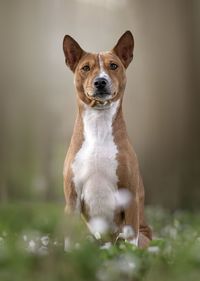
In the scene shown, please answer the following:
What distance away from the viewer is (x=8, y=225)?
4.03 m

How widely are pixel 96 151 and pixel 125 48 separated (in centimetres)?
83

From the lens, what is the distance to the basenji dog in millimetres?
5059

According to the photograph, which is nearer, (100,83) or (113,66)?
(100,83)

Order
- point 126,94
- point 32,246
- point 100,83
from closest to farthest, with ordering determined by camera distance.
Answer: point 32,246
point 100,83
point 126,94

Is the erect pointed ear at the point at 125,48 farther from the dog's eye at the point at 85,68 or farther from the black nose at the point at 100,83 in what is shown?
the black nose at the point at 100,83

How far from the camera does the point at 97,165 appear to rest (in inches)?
200

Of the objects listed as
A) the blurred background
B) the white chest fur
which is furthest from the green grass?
the blurred background

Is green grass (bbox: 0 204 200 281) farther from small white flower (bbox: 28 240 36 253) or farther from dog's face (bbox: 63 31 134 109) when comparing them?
dog's face (bbox: 63 31 134 109)

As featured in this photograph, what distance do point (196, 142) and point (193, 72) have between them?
3.59 ft

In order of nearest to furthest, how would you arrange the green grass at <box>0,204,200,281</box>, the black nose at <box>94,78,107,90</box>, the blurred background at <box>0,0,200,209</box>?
1. the green grass at <box>0,204,200,281</box>
2. the black nose at <box>94,78,107,90</box>
3. the blurred background at <box>0,0,200,209</box>

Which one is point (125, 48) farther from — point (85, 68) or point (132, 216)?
point (132, 216)

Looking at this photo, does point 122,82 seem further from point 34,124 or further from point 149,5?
point 34,124

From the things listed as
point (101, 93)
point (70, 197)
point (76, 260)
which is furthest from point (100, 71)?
point (76, 260)

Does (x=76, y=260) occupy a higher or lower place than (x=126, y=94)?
lower
